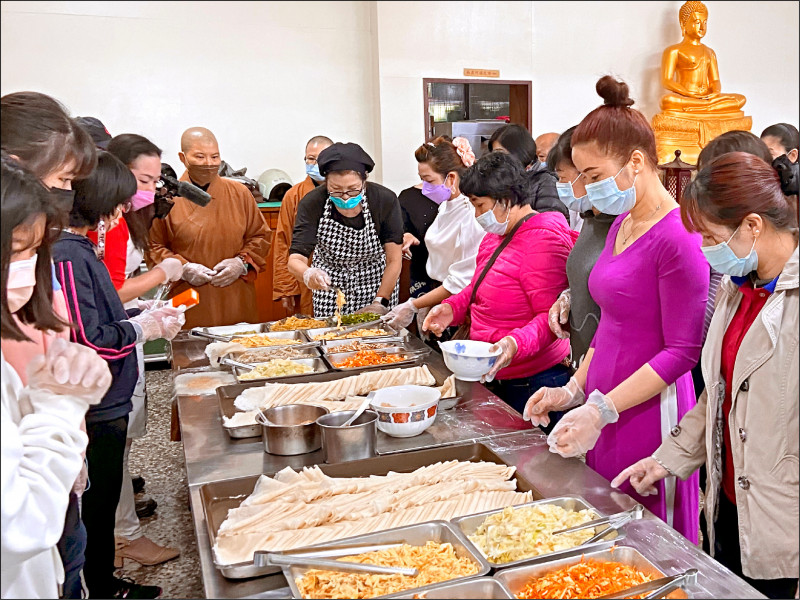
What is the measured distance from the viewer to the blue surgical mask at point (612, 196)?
1.67 metres

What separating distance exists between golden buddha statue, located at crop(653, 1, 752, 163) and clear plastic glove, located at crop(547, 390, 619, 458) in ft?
18.8

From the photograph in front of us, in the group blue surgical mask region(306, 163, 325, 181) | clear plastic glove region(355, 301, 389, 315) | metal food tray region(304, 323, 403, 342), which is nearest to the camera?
metal food tray region(304, 323, 403, 342)

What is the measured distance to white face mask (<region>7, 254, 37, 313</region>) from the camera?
965mm

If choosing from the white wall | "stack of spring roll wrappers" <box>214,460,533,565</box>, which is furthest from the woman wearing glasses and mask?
the white wall

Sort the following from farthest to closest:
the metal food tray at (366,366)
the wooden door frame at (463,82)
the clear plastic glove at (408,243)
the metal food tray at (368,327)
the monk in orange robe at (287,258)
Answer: the wooden door frame at (463,82)
the monk in orange robe at (287,258)
the clear plastic glove at (408,243)
the metal food tray at (368,327)
the metal food tray at (366,366)

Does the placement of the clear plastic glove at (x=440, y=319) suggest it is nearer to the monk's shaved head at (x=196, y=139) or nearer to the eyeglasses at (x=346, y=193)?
the eyeglasses at (x=346, y=193)

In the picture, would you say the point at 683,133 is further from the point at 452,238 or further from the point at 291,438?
the point at 291,438

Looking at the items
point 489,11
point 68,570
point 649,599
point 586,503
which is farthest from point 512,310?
point 489,11

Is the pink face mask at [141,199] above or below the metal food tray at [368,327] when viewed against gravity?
above

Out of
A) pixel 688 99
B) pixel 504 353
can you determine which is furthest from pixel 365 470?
pixel 688 99

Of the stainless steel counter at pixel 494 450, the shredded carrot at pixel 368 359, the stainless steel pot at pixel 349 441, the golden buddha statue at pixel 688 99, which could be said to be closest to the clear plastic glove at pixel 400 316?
the shredded carrot at pixel 368 359

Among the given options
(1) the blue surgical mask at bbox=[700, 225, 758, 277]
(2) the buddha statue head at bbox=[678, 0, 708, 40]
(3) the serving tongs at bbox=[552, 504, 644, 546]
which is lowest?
(3) the serving tongs at bbox=[552, 504, 644, 546]

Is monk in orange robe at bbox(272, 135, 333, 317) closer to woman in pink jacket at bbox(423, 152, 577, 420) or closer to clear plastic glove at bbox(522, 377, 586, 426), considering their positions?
woman in pink jacket at bbox(423, 152, 577, 420)

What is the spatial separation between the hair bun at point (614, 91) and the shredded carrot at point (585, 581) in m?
1.14
